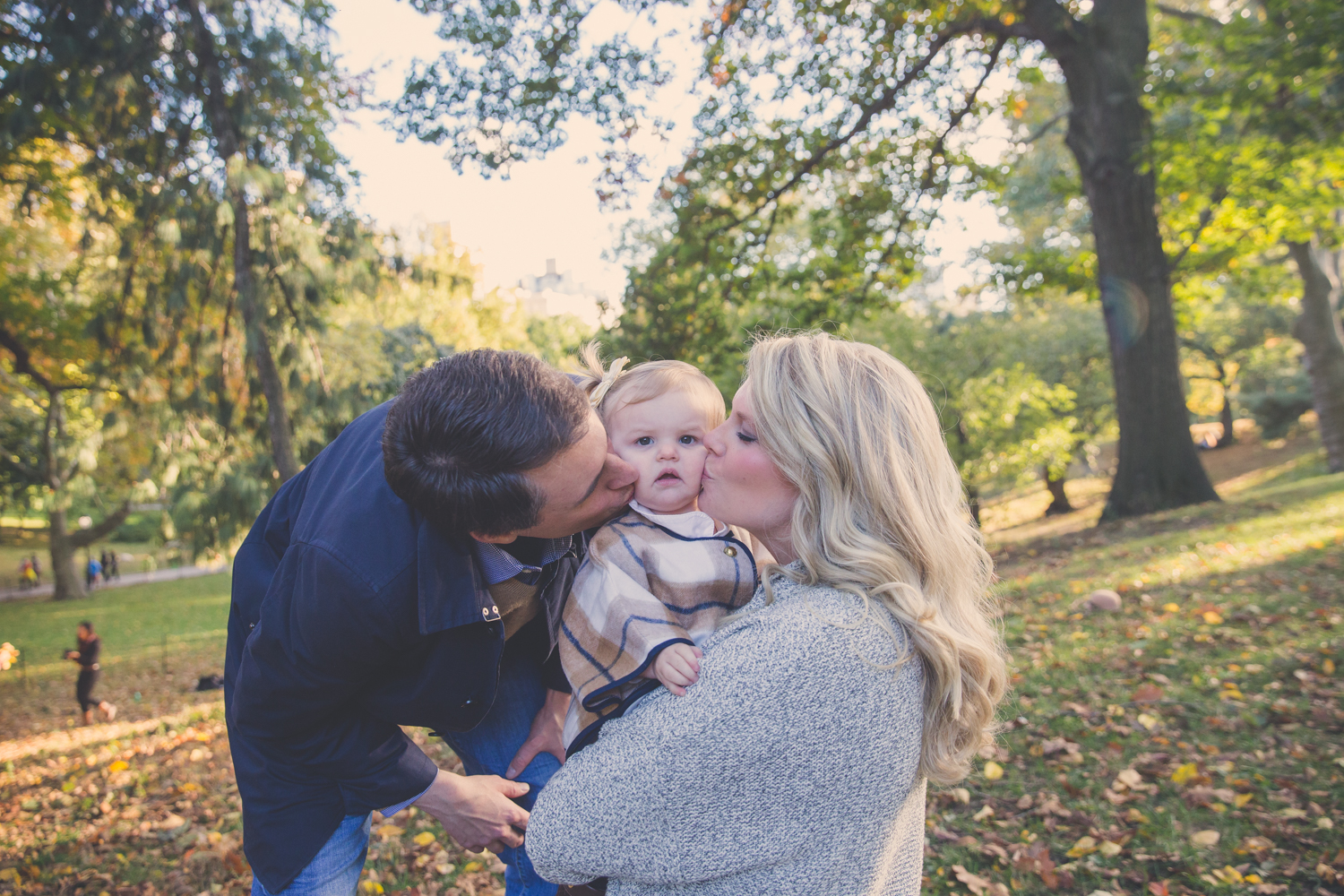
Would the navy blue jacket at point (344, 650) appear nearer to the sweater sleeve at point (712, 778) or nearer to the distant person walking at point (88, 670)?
the sweater sleeve at point (712, 778)

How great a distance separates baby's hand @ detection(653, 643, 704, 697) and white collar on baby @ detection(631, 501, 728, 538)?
44cm

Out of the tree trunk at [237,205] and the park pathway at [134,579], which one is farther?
the park pathway at [134,579]

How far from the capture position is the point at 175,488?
545 inches

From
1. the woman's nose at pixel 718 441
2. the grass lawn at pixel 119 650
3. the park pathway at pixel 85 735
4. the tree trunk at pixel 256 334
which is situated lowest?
the grass lawn at pixel 119 650

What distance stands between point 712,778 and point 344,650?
88 centimetres

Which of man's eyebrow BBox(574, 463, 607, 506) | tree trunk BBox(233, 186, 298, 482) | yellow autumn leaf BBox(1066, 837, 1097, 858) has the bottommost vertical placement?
yellow autumn leaf BBox(1066, 837, 1097, 858)

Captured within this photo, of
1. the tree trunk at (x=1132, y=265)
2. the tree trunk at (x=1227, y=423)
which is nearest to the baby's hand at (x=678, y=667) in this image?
the tree trunk at (x=1132, y=265)

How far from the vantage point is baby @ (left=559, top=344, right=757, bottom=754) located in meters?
Result: 1.87

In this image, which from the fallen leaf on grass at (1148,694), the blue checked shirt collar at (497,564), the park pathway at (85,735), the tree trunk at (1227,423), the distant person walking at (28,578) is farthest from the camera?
the tree trunk at (1227,423)

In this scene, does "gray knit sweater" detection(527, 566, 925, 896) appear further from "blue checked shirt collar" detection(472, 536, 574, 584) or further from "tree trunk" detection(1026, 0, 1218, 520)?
"tree trunk" detection(1026, 0, 1218, 520)

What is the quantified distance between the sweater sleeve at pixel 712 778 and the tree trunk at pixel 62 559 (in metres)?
30.0

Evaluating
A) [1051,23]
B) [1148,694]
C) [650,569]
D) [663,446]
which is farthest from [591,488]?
[1051,23]

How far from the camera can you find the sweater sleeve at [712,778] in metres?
1.51

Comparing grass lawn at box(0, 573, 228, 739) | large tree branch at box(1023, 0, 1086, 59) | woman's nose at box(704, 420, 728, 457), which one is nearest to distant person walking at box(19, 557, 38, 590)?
grass lawn at box(0, 573, 228, 739)
